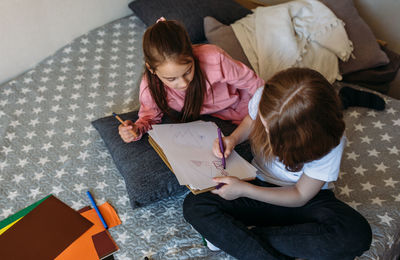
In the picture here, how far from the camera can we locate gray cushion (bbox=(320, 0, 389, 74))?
1.54 metres

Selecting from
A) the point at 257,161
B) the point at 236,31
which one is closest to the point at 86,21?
the point at 236,31

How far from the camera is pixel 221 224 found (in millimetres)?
969

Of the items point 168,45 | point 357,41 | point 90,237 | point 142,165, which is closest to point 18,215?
point 90,237

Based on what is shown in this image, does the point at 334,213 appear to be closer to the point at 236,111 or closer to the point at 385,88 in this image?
the point at 236,111

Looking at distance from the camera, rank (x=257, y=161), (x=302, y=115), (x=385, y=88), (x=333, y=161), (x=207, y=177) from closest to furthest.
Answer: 1. (x=302, y=115)
2. (x=333, y=161)
3. (x=207, y=177)
4. (x=257, y=161)
5. (x=385, y=88)

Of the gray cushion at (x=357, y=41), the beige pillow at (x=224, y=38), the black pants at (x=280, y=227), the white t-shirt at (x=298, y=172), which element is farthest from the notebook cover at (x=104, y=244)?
the gray cushion at (x=357, y=41)

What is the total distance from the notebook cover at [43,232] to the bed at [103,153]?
6 cm

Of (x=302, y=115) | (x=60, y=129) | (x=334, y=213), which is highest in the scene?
(x=302, y=115)

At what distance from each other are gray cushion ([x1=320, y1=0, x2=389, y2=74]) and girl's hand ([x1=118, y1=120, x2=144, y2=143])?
0.92 meters

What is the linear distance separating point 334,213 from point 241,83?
0.53 metres

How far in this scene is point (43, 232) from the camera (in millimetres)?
1013

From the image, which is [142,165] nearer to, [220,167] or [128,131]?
[128,131]

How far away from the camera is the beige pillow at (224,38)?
58.5 inches

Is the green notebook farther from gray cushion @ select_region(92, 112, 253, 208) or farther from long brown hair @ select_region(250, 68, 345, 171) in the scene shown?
long brown hair @ select_region(250, 68, 345, 171)
